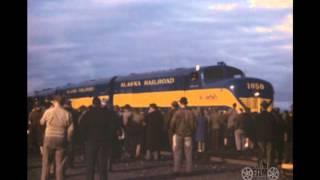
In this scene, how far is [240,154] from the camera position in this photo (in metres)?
4.05

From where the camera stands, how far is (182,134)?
4.12 metres

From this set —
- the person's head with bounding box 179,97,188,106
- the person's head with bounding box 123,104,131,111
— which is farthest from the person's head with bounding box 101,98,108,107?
the person's head with bounding box 179,97,188,106

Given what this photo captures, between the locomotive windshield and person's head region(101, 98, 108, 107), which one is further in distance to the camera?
person's head region(101, 98, 108, 107)

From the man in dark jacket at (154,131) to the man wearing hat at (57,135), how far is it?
690 mm

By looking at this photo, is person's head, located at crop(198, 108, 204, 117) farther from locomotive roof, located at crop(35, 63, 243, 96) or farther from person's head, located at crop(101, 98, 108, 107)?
person's head, located at crop(101, 98, 108, 107)

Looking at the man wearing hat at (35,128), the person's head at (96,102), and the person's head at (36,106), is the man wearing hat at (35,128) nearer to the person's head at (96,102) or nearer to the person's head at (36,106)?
the person's head at (36,106)

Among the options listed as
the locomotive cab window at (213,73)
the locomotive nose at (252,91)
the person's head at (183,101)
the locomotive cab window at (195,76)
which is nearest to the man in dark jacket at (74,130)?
the person's head at (183,101)

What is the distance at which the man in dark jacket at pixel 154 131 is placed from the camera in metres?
4.04

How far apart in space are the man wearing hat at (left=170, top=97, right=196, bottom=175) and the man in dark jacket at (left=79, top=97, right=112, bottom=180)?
59 centimetres

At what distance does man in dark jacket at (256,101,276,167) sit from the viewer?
4035mm

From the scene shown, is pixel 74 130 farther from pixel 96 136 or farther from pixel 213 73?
pixel 213 73
